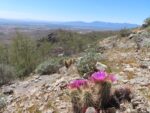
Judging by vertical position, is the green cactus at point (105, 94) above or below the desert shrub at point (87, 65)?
above

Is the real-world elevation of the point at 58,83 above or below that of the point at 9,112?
above

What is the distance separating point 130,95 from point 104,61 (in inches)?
171

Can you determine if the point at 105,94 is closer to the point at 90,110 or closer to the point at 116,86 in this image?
the point at 90,110

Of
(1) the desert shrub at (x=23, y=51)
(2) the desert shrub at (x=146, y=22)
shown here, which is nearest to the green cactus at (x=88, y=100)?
(2) the desert shrub at (x=146, y=22)

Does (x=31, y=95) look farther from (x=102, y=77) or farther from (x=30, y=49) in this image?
(x=30, y=49)

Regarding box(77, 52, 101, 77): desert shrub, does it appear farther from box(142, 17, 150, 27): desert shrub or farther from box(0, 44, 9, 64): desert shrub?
box(0, 44, 9, 64): desert shrub

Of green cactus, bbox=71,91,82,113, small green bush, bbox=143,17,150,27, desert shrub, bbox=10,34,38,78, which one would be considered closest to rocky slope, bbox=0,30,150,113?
green cactus, bbox=71,91,82,113

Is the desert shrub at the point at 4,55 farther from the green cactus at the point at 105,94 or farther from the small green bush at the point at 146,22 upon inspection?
the green cactus at the point at 105,94

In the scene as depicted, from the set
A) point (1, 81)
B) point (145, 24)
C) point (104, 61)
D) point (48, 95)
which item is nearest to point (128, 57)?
point (104, 61)

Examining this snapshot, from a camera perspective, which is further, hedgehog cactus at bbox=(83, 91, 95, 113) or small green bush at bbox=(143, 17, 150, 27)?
small green bush at bbox=(143, 17, 150, 27)

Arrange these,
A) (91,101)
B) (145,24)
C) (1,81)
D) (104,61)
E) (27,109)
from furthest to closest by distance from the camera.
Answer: (145,24) < (1,81) < (104,61) < (27,109) < (91,101)

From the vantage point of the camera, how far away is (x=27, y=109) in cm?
774

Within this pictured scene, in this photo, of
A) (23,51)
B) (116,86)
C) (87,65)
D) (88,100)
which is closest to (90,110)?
(88,100)

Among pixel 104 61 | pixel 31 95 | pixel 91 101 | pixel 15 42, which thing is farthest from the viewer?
pixel 15 42
